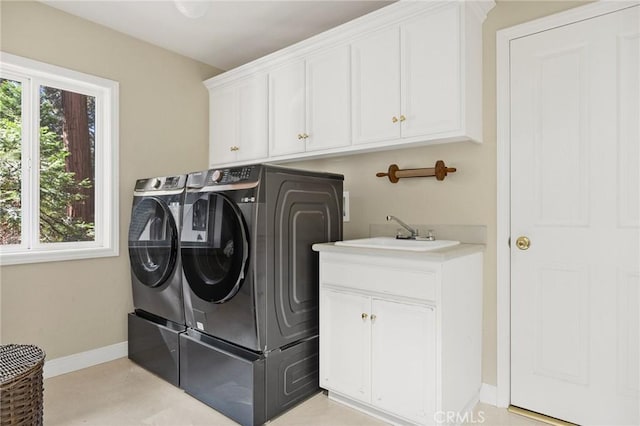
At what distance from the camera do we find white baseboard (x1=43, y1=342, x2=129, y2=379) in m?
2.50

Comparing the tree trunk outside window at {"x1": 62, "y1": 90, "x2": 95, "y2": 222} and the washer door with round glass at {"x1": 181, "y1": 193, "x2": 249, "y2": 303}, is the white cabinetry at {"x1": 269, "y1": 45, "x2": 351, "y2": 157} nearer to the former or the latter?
the washer door with round glass at {"x1": 181, "y1": 193, "x2": 249, "y2": 303}

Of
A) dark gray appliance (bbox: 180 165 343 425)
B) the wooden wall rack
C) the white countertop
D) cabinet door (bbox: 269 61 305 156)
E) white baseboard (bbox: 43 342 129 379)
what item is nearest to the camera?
the white countertop

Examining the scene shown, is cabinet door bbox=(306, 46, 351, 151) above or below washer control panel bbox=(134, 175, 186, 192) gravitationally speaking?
above

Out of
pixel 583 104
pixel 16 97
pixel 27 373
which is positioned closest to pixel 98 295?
pixel 27 373

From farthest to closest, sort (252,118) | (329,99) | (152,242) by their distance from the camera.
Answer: (252,118), (152,242), (329,99)

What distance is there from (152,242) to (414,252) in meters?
1.81

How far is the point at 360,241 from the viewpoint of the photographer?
2.26 metres

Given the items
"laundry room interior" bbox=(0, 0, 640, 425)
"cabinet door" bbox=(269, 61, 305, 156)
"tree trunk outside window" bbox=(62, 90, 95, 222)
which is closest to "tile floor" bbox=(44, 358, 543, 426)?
"laundry room interior" bbox=(0, 0, 640, 425)

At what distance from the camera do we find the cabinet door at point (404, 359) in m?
1.75

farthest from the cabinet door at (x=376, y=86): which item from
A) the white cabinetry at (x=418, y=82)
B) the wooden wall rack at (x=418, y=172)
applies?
the wooden wall rack at (x=418, y=172)

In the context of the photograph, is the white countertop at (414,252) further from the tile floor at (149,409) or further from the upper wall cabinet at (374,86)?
the tile floor at (149,409)

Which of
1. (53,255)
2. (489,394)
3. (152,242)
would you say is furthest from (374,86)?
(53,255)

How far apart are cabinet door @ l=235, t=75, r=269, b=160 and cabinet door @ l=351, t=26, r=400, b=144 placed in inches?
33.0

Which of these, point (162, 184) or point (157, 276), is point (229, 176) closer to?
point (162, 184)
